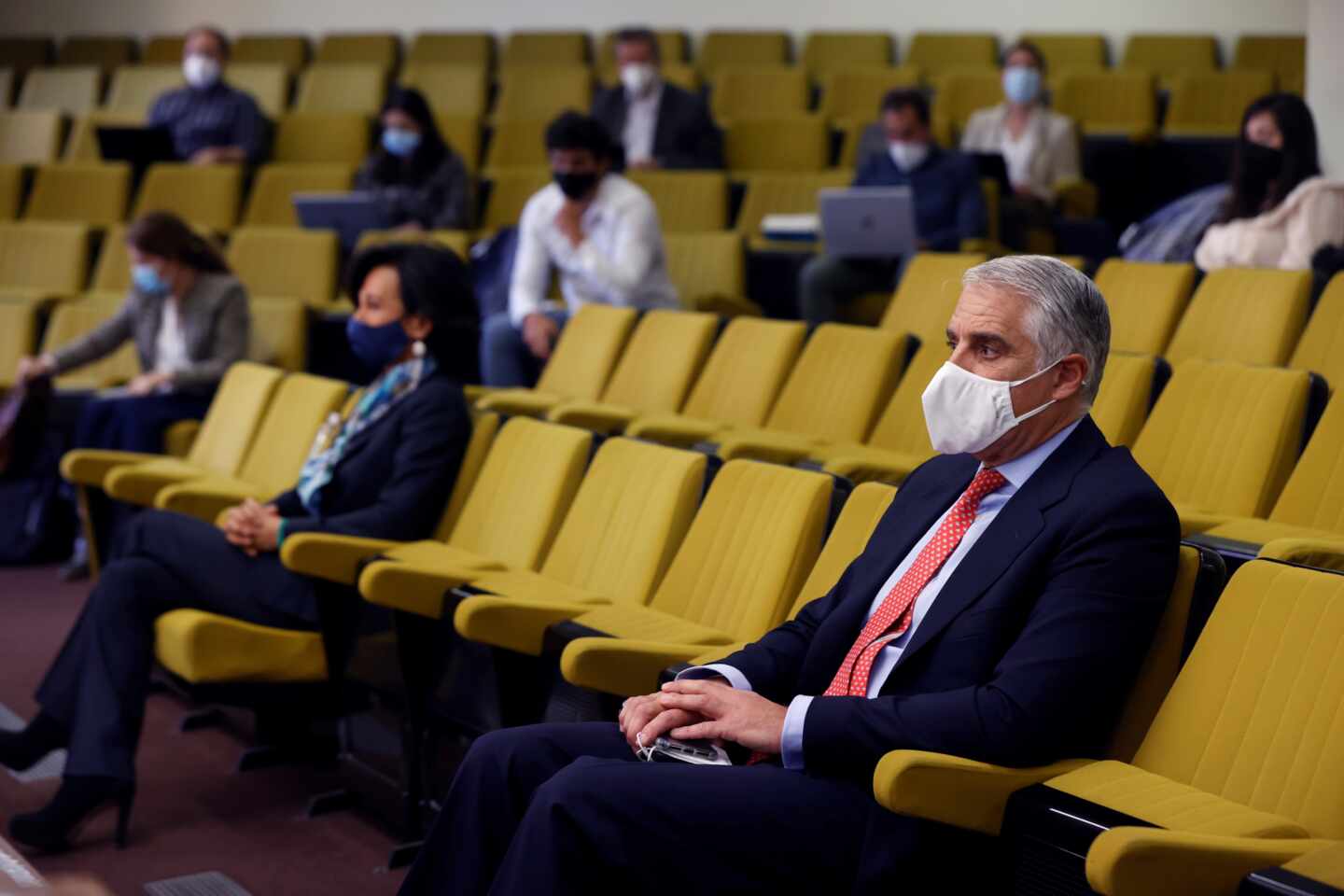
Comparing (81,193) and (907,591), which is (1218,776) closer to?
(907,591)

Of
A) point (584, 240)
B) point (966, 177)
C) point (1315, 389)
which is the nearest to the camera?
point (1315, 389)

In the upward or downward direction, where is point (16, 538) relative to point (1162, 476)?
downward

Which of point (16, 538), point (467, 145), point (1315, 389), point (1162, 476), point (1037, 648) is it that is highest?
point (467, 145)

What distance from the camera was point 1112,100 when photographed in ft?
20.4

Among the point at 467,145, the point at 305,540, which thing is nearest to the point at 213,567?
the point at 305,540

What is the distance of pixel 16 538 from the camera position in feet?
15.0

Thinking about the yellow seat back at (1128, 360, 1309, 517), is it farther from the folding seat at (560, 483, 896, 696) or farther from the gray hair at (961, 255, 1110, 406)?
the gray hair at (961, 255, 1110, 406)

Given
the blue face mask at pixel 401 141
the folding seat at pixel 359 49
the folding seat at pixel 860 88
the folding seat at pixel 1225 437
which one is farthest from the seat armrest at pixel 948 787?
the folding seat at pixel 359 49

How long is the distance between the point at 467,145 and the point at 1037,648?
218 inches

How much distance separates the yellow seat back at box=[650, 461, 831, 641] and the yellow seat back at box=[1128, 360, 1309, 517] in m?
0.72

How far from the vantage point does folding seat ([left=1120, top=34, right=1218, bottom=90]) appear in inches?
259

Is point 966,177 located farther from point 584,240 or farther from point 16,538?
point 16,538

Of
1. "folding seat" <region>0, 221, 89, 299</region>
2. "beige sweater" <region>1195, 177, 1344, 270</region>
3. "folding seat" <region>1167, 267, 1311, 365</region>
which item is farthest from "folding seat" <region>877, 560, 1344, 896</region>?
"folding seat" <region>0, 221, 89, 299</region>

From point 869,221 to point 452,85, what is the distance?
10.9 feet
